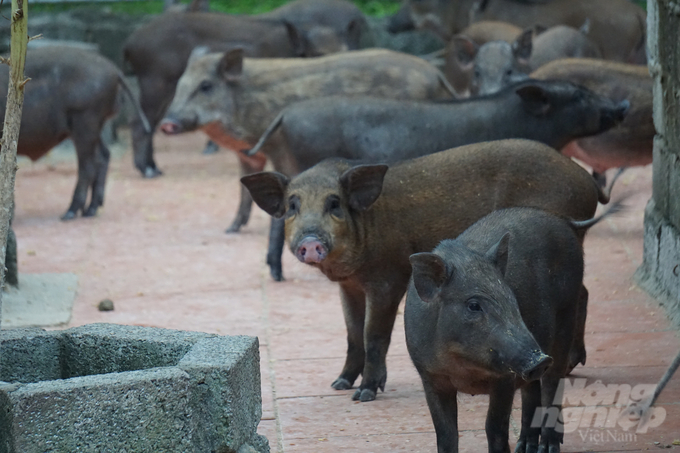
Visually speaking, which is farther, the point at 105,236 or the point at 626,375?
the point at 105,236

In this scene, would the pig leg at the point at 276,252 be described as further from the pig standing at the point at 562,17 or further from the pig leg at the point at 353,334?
the pig standing at the point at 562,17

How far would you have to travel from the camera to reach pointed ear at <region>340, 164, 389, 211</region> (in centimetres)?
465

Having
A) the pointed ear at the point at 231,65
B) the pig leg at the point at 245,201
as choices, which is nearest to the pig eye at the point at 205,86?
the pointed ear at the point at 231,65

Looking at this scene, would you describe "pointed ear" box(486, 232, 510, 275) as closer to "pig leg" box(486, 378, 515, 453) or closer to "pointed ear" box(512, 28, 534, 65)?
"pig leg" box(486, 378, 515, 453)

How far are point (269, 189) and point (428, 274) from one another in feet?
5.46

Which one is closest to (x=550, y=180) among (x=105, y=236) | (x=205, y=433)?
(x=205, y=433)

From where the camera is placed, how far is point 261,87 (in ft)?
27.3

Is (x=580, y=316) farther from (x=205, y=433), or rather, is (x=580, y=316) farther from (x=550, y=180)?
(x=205, y=433)

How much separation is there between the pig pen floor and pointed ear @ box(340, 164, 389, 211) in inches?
36.4

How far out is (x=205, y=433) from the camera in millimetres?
3178

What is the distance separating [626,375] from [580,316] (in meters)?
0.56

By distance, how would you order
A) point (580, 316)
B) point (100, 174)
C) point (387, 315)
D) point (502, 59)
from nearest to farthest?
point (580, 316), point (387, 315), point (502, 59), point (100, 174)

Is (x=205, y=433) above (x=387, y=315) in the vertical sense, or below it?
above

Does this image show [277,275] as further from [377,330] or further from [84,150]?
[84,150]
